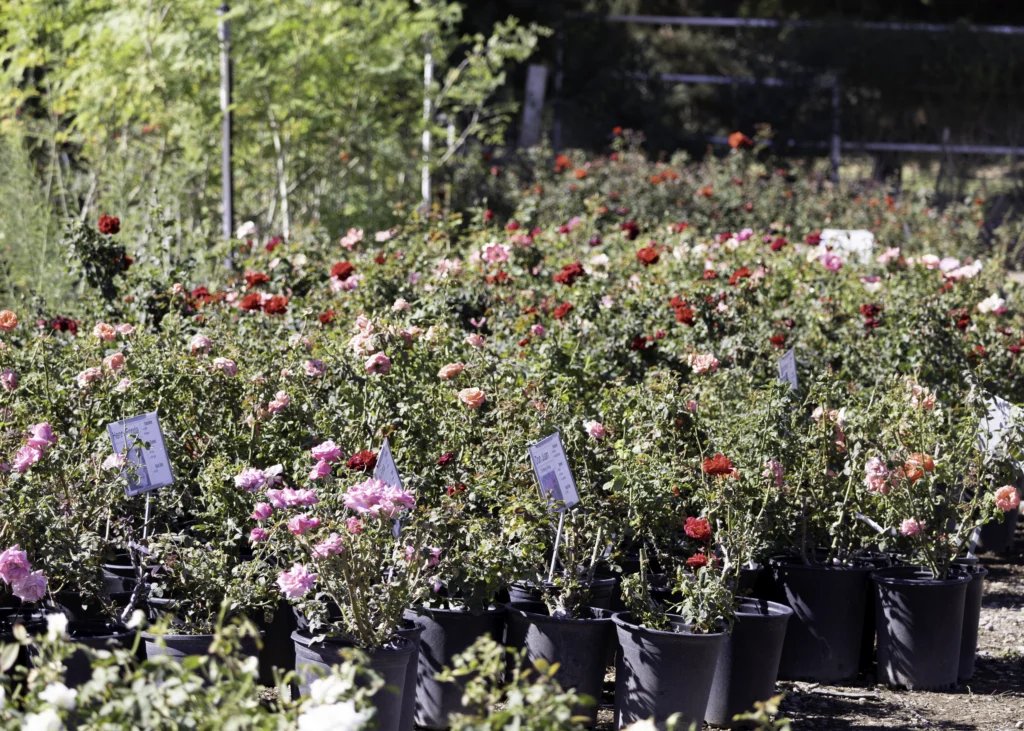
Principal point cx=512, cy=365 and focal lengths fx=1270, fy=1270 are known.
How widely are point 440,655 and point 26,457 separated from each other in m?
0.99

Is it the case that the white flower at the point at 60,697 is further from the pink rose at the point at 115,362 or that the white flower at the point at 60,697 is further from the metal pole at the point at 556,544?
the pink rose at the point at 115,362

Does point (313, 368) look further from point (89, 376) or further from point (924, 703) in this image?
point (924, 703)

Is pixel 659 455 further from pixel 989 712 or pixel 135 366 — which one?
pixel 135 366

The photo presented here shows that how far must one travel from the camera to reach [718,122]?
16484 millimetres

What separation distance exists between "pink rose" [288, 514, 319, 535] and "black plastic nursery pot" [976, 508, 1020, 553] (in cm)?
327

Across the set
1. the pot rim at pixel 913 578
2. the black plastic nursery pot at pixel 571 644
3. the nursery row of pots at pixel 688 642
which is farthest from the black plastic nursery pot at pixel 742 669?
the pot rim at pixel 913 578

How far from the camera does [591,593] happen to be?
3127mm

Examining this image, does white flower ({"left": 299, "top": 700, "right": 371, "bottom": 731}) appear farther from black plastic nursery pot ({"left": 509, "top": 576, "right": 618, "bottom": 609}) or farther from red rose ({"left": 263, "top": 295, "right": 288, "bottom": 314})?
red rose ({"left": 263, "top": 295, "right": 288, "bottom": 314})

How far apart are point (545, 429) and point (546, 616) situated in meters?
0.54

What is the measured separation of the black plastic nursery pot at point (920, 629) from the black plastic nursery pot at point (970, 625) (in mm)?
73

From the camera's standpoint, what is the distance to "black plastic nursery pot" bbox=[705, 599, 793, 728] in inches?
119

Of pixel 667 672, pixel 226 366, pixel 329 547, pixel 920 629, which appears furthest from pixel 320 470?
pixel 920 629


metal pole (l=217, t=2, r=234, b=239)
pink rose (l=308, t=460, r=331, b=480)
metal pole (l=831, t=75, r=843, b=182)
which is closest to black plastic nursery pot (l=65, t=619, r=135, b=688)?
pink rose (l=308, t=460, r=331, b=480)

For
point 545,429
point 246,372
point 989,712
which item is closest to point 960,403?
point 989,712
